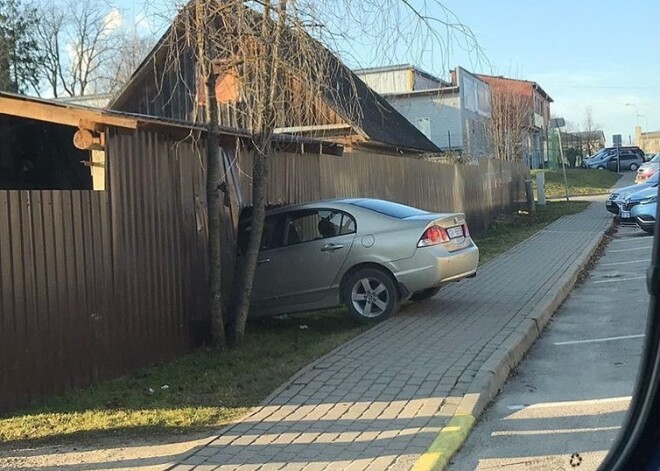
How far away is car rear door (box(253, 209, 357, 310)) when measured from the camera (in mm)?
9570

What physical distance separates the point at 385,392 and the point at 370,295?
10.3 feet

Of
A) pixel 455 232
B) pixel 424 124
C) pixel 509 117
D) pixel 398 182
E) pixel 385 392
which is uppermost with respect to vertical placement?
pixel 424 124

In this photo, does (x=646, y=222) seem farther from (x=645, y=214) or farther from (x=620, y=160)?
(x=620, y=160)

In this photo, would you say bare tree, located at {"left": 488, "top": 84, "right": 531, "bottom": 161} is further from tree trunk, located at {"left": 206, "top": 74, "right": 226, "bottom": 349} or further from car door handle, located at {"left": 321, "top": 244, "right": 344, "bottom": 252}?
tree trunk, located at {"left": 206, "top": 74, "right": 226, "bottom": 349}

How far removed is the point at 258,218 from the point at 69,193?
2397mm

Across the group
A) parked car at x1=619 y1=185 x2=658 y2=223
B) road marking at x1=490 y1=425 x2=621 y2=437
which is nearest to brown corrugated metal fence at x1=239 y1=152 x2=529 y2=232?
parked car at x1=619 y1=185 x2=658 y2=223

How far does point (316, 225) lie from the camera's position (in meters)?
9.80

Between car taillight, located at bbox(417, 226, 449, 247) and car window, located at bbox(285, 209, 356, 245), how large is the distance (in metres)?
0.85

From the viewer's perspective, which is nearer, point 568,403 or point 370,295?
point 568,403

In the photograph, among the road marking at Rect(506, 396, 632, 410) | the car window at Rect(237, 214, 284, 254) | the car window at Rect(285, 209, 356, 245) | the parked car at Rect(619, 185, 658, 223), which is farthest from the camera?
the parked car at Rect(619, 185, 658, 223)

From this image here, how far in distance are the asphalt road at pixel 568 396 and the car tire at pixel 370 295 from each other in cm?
179

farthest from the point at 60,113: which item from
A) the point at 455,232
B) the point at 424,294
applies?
the point at 424,294

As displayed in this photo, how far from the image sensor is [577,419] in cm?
598

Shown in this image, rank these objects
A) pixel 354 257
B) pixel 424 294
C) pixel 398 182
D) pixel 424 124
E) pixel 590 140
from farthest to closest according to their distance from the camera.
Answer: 1. pixel 590 140
2. pixel 424 124
3. pixel 398 182
4. pixel 424 294
5. pixel 354 257
